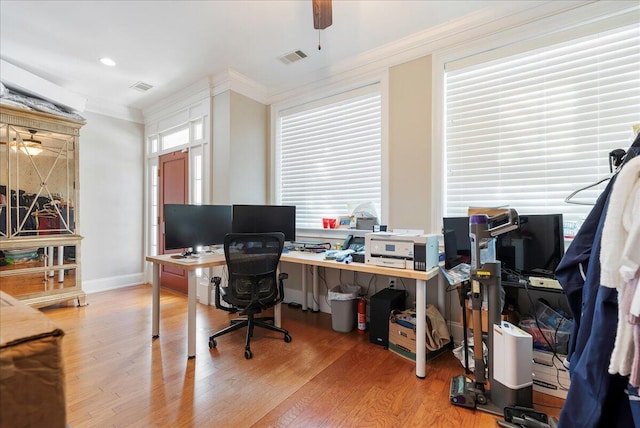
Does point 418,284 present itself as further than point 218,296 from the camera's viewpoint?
No

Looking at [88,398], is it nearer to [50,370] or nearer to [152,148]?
[50,370]

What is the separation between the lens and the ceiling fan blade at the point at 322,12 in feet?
5.85

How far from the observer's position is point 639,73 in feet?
6.72

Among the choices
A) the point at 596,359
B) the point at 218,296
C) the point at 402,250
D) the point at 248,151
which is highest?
the point at 248,151

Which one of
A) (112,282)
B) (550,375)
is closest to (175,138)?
(112,282)

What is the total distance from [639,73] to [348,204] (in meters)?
2.52

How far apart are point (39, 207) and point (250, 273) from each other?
2995mm

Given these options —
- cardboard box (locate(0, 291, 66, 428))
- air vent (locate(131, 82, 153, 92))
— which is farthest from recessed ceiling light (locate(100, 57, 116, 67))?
cardboard box (locate(0, 291, 66, 428))

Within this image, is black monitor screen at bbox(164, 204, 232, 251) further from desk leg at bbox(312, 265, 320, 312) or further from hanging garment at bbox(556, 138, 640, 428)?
hanging garment at bbox(556, 138, 640, 428)

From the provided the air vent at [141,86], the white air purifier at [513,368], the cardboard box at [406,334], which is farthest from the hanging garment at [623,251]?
the air vent at [141,86]

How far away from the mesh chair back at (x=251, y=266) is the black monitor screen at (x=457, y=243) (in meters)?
1.42

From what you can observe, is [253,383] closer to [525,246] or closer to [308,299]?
[308,299]

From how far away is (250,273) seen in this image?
2.54 m

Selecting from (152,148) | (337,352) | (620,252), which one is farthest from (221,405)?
(152,148)
